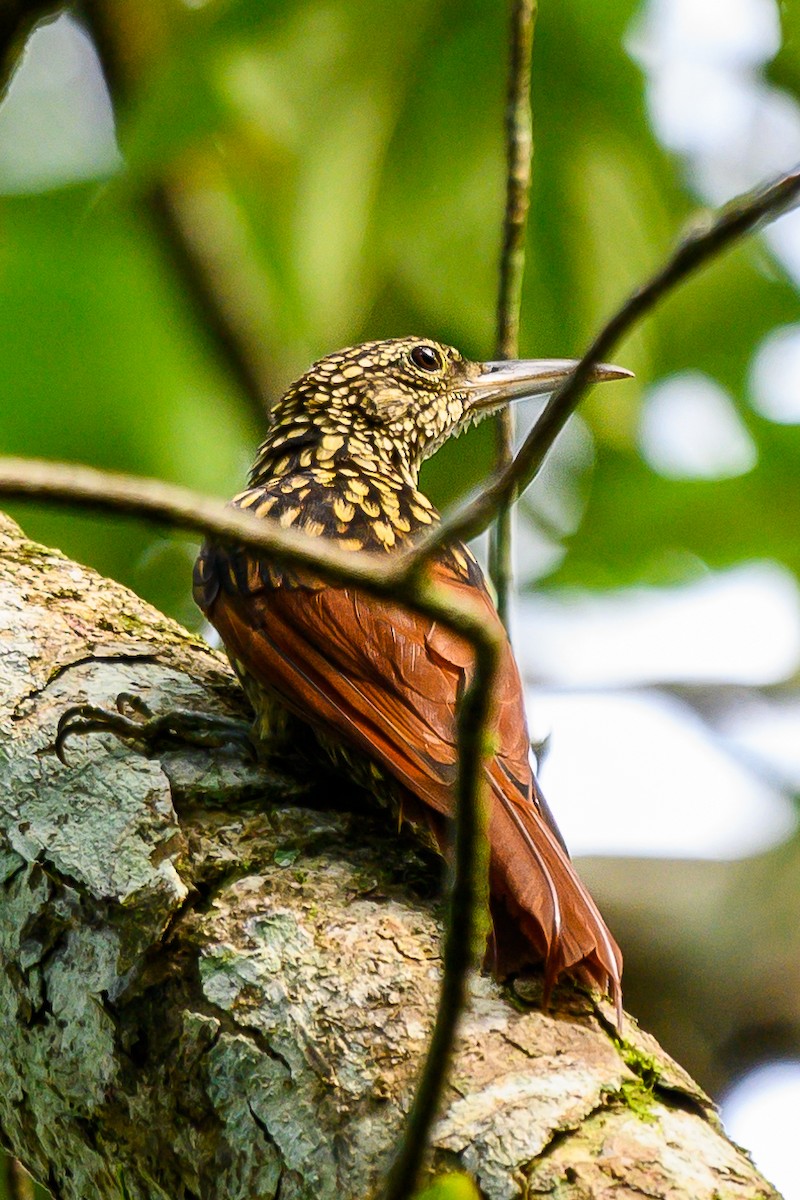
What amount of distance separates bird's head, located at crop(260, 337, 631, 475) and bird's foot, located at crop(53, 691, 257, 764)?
119cm

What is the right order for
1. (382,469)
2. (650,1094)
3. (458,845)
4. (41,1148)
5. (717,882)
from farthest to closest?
(717,882) → (382,469) → (41,1148) → (650,1094) → (458,845)

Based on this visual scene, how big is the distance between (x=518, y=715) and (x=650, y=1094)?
857 millimetres

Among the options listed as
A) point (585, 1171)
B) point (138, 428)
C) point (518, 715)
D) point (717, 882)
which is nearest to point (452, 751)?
point (518, 715)

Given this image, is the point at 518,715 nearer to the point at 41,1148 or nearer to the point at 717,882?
the point at 41,1148

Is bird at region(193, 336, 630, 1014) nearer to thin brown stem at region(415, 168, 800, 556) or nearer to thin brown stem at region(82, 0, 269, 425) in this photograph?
thin brown stem at region(415, 168, 800, 556)

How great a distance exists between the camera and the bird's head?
3.86 metres

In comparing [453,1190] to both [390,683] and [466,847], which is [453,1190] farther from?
[390,683]

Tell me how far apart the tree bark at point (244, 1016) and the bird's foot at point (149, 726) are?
31 millimetres

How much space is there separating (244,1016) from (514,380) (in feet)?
7.27

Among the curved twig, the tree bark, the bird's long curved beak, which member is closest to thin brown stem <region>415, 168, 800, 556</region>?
the curved twig

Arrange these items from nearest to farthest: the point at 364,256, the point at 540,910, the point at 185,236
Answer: the point at 540,910
the point at 364,256
the point at 185,236

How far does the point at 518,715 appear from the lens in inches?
106

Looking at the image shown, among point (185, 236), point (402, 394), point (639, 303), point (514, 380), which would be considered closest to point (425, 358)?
point (402, 394)

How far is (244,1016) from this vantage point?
2.12 meters
